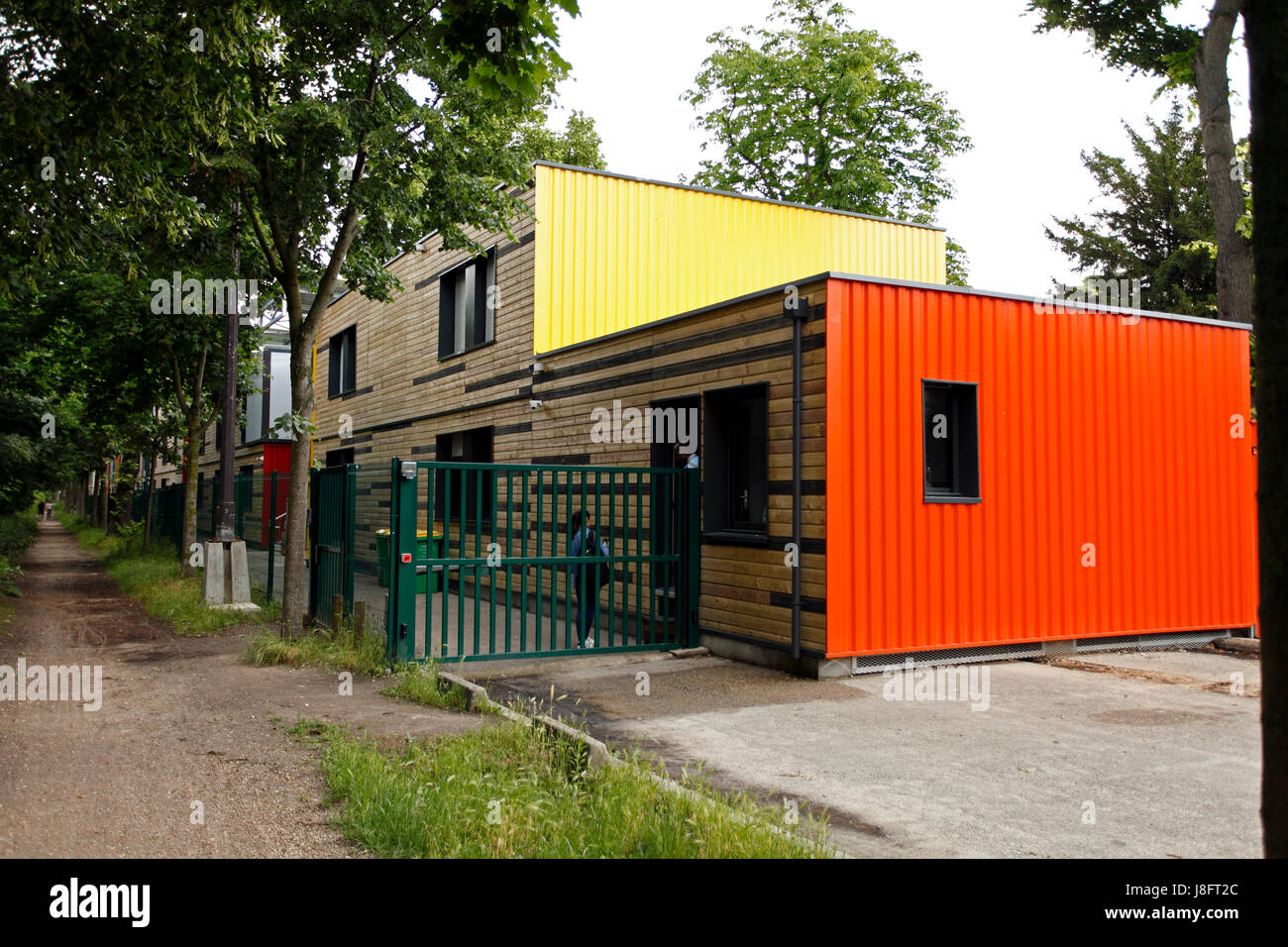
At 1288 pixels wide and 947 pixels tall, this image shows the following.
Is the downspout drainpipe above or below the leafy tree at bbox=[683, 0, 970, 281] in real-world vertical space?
below

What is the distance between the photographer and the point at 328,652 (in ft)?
32.7

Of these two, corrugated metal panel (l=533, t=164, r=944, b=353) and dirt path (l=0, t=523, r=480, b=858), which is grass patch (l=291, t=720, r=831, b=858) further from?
corrugated metal panel (l=533, t=164, r=944, b=353)

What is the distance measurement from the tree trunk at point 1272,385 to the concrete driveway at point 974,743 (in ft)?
7.91

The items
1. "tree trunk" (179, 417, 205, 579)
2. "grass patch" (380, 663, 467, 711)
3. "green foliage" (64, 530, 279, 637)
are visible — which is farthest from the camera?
"tree trunk" (179, 417, 205, 579)

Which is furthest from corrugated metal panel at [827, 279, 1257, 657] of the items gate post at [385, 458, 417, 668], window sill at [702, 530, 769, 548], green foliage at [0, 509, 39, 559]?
green foliage at [0, 509, 39, 559]

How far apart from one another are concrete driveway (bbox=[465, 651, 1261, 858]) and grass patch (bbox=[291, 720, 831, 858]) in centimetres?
83

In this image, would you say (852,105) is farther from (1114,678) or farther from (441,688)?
(441,688)

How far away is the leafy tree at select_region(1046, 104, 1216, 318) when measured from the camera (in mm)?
29625

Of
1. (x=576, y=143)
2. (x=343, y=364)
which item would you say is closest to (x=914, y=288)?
(x=343, y=364)

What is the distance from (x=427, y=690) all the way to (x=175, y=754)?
201cm

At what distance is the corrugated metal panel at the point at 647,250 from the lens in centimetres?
1533

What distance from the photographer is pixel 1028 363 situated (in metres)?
10.5
